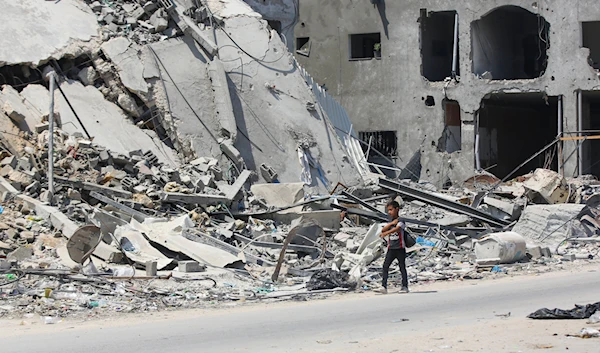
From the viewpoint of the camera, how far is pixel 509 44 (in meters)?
37.4

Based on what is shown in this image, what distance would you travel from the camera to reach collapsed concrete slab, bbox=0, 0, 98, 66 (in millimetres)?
21094

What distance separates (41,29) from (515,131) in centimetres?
2168

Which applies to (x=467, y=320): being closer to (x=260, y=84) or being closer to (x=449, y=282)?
(x=449, y=282)

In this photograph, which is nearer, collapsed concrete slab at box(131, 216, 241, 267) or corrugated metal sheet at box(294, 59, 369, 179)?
collapsed concrete slab at box(131, 216, 241, 267)

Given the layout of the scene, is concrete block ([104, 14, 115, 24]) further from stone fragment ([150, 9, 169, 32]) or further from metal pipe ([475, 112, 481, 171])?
metal pipe ([475, 112, 481, 171])

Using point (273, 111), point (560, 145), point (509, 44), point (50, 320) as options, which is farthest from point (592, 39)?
point (50, 320)

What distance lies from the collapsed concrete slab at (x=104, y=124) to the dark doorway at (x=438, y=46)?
15.3 metres

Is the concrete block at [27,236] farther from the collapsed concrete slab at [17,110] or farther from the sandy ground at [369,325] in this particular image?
the sandy ground at [369,325]

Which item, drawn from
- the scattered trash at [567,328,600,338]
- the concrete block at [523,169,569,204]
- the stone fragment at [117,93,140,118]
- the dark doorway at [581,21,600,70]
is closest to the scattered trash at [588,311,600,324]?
the scattered trash at [567,328,600,338]

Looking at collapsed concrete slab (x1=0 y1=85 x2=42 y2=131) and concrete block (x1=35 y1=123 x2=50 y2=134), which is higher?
collapsed concrete slab (x1=0 y1=85 x2=42 y2=131)

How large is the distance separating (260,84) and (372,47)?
12.3 metres

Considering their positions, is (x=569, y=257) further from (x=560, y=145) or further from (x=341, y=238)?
(x=560, y=145)

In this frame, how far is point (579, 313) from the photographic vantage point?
10.8m

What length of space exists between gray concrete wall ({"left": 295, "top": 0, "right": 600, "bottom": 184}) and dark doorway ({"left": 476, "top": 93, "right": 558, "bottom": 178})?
1.25m
